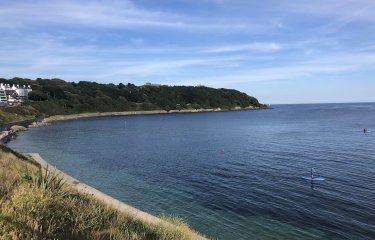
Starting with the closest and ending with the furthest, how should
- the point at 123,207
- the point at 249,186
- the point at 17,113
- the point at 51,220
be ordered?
the point at 51,220 < the point at 123,207 < the point at 249,186 < the point at 17,113

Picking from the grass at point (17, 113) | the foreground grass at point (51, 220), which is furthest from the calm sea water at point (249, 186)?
the grass at point (17, 113)

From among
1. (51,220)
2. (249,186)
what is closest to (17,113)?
(249,186)

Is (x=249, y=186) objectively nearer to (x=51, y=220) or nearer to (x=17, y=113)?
(x=51, y=220)

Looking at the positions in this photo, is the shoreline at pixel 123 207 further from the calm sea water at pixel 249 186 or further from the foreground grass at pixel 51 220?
the foreground grass at pixel 51 220

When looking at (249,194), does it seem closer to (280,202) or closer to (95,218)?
(280,202)

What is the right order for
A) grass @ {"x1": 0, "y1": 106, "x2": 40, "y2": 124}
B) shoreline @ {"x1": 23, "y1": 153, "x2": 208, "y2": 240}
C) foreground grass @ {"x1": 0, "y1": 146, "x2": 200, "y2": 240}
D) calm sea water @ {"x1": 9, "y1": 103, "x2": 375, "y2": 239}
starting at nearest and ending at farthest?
foreground grass @ {"x1": 0, "y1": 146, "x2": 200, "y2": 240} → shoreline @ {"x1": 23, "y1": 153, "x2": 208, "y2": 240} → calm sea water @ {"x1": 9, "y1": 103, "x2": 375, "y2": 239} → grass @ {"x1": 0, "y1": 106, "x2": 40, "y2": 124}

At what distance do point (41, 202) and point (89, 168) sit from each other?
4002cm

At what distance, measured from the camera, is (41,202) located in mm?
8156

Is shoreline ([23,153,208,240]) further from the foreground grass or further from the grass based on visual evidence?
the grass

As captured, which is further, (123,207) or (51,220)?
(123,207)

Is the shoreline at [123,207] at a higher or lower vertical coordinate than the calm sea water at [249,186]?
higher

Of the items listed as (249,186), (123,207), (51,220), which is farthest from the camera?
(249,186)

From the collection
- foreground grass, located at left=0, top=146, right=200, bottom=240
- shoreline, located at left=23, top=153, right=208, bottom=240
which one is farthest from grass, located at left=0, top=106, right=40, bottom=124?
foreground grass, located at left=0, top=146, right=200, bottom=240

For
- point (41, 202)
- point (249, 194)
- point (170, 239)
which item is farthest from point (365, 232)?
point (41, 202)
